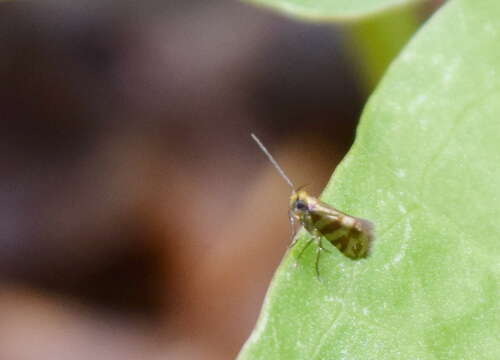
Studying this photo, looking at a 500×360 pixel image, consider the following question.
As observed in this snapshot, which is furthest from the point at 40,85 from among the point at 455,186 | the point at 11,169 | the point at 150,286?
the point at 455,186

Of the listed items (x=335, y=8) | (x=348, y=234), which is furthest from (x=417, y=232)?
(x=335, y=8)

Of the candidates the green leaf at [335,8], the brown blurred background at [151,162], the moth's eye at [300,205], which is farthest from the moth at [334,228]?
the brown blurred background at [151,162]

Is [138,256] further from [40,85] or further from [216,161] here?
[40,85]

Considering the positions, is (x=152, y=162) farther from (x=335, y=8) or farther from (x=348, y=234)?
(x=348, y=234)

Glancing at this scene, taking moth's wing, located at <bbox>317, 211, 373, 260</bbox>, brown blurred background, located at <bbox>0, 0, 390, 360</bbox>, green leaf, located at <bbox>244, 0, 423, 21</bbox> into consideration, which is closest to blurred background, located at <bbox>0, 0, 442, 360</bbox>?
brown blurred background, located at <bbox>0, 0, 390, 360</bbox>

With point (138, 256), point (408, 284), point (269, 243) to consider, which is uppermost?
point (408, 284)

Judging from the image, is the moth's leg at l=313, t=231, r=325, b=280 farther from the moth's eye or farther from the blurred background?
the blurred background

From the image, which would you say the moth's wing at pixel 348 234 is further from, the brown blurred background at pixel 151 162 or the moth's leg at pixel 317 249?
the brown blurred background at pixel 151 162
